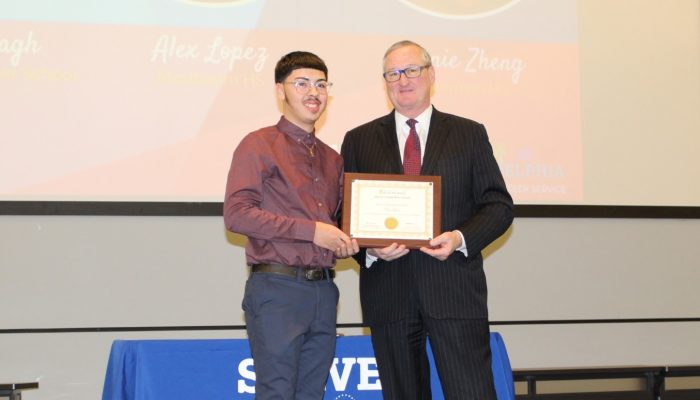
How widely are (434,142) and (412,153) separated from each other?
9 centimetres

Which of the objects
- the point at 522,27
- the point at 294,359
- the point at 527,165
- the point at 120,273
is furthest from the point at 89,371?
the point at 522,27

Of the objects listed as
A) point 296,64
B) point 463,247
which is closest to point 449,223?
point 463,247

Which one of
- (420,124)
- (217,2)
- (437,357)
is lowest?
(437,357)

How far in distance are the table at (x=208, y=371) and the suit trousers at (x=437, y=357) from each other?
20.1 inches

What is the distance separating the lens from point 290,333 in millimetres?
2473

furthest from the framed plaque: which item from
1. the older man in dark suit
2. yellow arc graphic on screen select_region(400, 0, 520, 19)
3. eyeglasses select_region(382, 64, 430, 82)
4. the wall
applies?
yellow arc graphic on screen select_region(400, 0, 520, 19)

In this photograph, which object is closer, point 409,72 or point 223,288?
point 409,72

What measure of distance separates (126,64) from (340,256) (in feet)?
7.03

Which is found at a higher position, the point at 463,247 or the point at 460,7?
the point at 460,7

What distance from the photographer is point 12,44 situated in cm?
405

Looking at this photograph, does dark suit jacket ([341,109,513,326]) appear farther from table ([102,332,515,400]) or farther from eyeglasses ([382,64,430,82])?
table ([102,332,515,400])

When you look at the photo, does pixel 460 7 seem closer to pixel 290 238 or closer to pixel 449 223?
pixel 449 223

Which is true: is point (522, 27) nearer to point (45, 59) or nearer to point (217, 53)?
point (217, 53)

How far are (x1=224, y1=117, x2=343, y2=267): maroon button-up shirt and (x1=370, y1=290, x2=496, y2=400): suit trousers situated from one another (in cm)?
34
